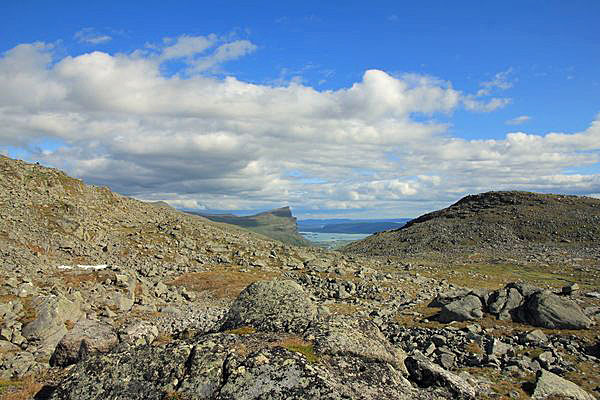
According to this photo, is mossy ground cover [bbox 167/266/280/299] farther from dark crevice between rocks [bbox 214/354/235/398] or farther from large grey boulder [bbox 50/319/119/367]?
dark crevice between rocks [bbox 214/354/235/398]

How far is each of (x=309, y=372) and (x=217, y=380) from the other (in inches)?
109

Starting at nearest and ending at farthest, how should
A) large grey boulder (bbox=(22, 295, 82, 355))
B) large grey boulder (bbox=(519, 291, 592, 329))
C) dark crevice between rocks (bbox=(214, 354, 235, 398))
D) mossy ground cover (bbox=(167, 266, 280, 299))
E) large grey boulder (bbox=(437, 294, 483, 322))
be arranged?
dark crevice between rocks (bbox=(214, 354, 235, 398)), large grey boulder (bbox=(22, 295, 82, 355)), large grey boulder (bbox=(519, 291, 592, 329)), large grey boulder (bbox=(437, 294, 483, 322)), mossy ground cover (bbox=(167, 266, 280, 299))

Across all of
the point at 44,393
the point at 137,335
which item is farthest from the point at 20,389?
the point at 137,335

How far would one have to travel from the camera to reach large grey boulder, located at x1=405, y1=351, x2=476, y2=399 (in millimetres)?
15180

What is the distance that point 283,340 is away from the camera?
1341 centimetres

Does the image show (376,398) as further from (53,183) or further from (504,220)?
(504,220)

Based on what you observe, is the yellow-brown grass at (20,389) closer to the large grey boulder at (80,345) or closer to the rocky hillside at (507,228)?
the large grey boulder at (80,345)

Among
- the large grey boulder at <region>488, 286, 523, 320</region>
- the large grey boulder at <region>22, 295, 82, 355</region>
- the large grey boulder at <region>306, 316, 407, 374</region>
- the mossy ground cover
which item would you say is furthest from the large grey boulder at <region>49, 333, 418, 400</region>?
the mossy ground cover

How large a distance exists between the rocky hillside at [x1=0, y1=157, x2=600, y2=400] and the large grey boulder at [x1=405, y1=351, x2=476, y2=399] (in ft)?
0.19

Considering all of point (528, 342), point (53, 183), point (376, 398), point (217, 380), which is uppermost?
→ point (53, 183)

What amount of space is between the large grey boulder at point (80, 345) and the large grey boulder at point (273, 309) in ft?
19.5

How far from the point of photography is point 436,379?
15.3 metres

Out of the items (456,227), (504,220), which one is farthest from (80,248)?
(504,220)

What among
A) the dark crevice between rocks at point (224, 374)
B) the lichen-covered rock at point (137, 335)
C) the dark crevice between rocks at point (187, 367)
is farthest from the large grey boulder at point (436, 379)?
the lichen-covered rock at point (137, 335)
